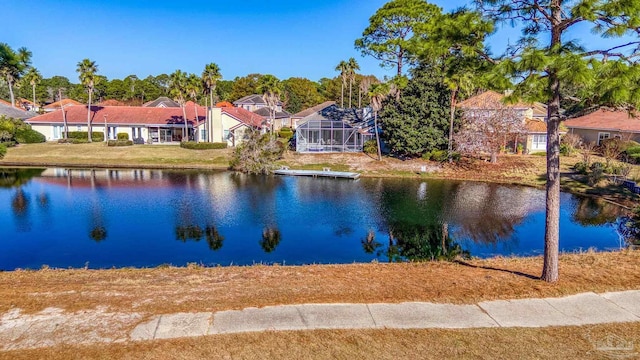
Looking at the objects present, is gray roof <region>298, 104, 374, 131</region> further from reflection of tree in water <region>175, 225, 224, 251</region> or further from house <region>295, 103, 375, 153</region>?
reflection of tree in water <region>175, 225, 224, 251</region>

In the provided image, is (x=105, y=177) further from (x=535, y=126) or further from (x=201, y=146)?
(x=535, y=126)

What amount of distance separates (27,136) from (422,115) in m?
44.8

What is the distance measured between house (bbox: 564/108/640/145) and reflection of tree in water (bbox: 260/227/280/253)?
36583mm

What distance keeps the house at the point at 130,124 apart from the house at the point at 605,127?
45.5 m

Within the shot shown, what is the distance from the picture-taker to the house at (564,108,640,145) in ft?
142

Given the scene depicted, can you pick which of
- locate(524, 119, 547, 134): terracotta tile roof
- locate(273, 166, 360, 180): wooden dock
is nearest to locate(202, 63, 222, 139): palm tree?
locate(273, 166, 360, 180): wooden dock

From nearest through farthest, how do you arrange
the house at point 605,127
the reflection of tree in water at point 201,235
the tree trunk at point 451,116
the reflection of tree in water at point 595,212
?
the reflection of tree in water at point 201,235, the reflection of tree in water at point 595,212, the tree trunk at point 451,116, the house at point 605,127

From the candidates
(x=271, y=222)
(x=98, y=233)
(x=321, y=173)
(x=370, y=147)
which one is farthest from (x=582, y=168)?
(x=98, y=233)

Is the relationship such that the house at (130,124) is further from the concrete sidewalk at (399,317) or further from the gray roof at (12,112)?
the concrete sidewalk at (399,317)

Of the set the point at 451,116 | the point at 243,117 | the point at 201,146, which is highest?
the point at 243,117

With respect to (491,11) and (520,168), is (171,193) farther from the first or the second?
(520,168)

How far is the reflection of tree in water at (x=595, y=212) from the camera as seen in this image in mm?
24500

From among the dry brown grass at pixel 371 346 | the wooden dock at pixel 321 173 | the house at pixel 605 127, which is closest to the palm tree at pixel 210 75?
the wooden dock at pixel 321 173

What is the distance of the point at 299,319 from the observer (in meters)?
9.53
